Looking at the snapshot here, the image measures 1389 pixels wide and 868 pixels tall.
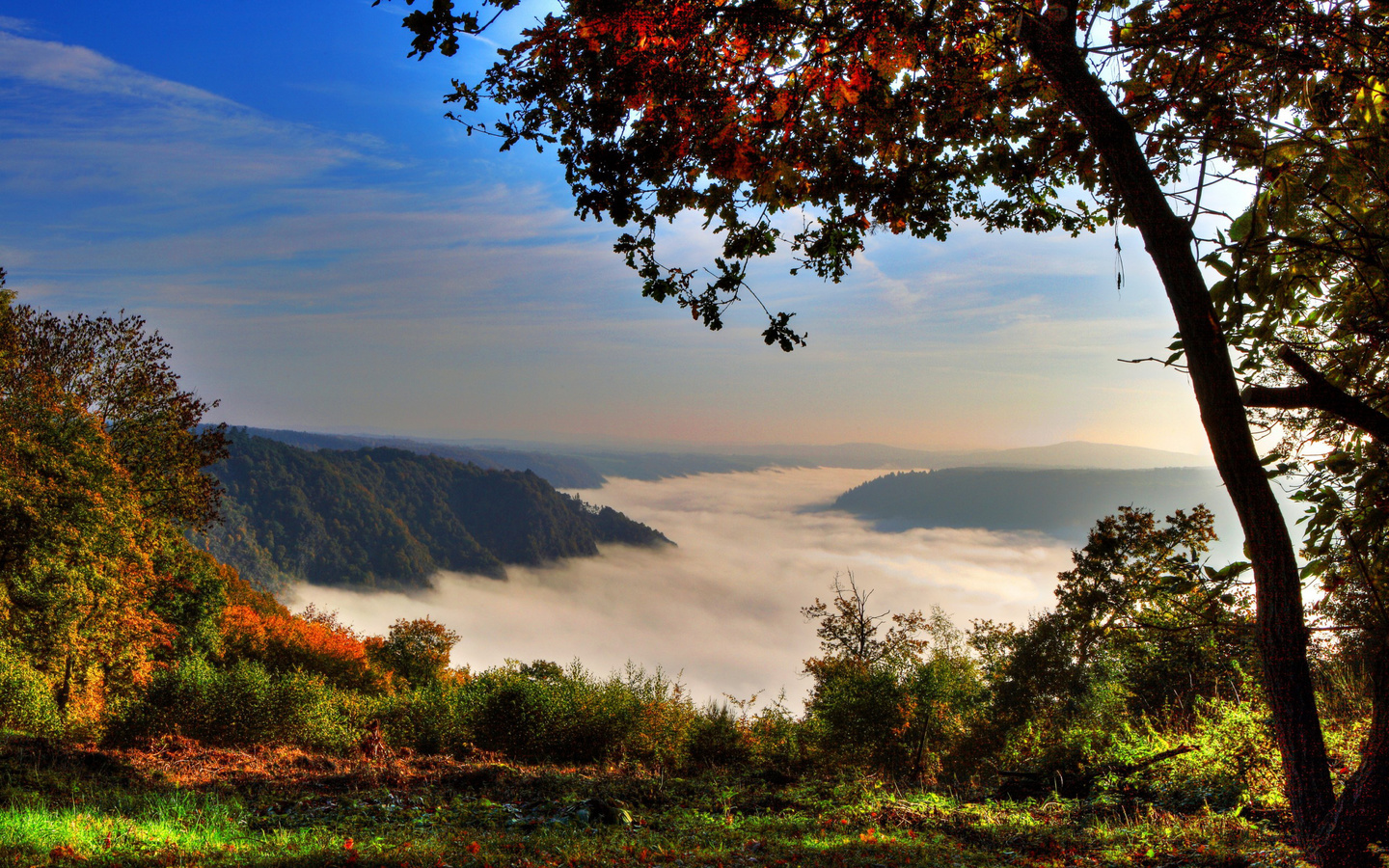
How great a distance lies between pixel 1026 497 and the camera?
157m

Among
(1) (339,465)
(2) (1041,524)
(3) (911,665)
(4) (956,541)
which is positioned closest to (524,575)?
(1) (339,465)

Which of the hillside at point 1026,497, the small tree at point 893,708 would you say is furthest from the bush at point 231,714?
the hillside at point 1026,497

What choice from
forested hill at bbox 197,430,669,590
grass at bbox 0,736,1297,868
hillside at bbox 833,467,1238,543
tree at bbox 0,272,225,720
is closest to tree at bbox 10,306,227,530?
tree at bbox 0,272,225,720

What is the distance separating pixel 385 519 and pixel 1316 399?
156296 mm

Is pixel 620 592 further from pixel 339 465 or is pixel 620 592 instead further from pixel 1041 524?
pixel 1041 524

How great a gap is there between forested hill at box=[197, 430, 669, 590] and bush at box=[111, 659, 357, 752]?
9308 cm

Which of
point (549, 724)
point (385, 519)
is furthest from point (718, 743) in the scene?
point (385, 519)

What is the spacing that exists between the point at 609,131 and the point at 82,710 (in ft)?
59.3

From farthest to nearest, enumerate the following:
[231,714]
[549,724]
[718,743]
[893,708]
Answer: [893,708] → [718,743] → [549,724] → [231,714]

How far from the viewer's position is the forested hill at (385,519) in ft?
393

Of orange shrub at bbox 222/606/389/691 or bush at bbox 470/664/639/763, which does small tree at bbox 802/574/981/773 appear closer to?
bush at bbox 470/664/639/763

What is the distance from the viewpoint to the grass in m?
4.60

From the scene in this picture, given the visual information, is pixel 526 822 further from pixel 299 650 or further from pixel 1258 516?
pixel 299 650

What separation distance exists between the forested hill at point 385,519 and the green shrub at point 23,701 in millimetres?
92767
